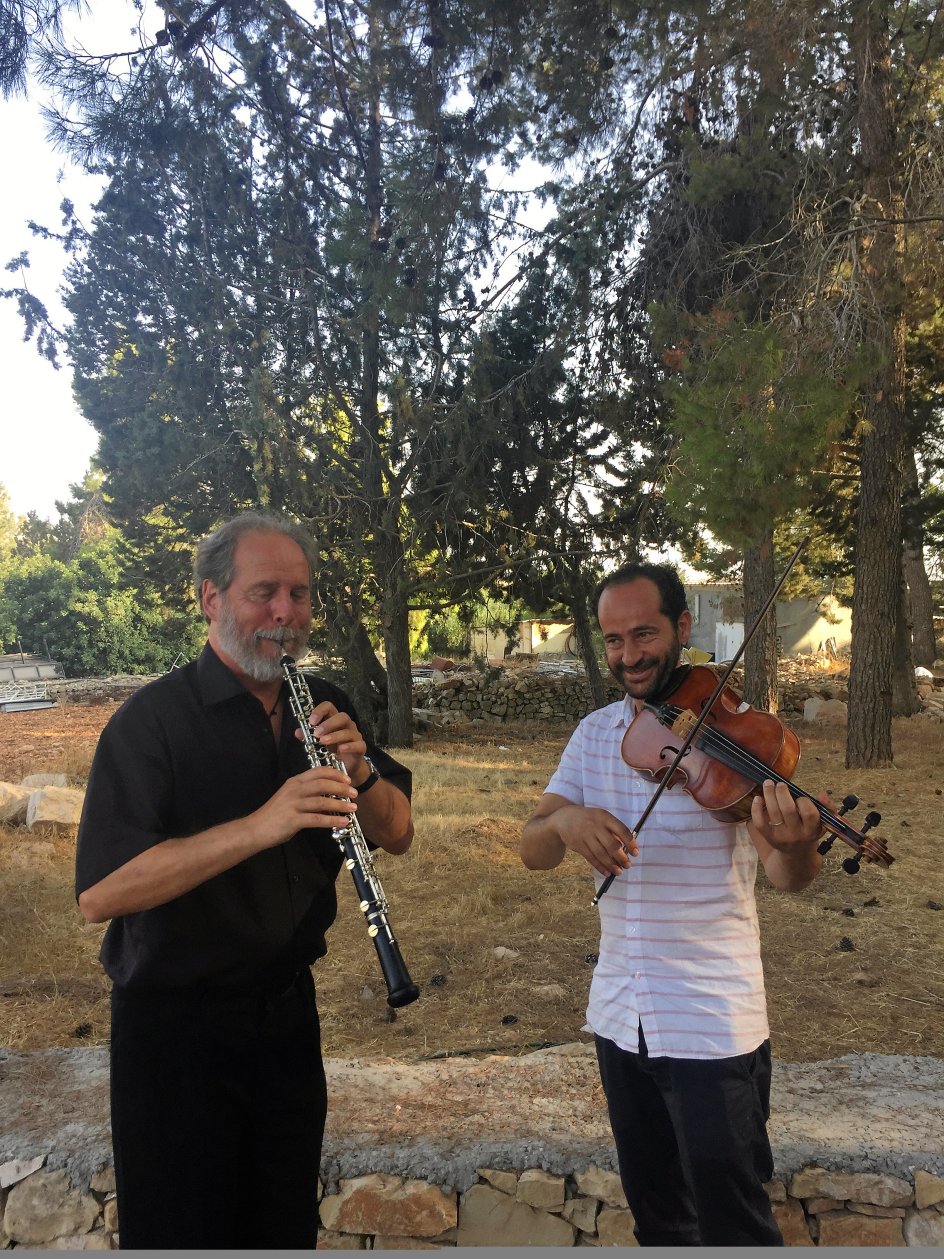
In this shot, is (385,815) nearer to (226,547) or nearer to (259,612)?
(259,612)

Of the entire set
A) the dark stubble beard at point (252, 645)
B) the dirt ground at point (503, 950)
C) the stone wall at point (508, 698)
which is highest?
the dark stubble beard at point (252, 645)

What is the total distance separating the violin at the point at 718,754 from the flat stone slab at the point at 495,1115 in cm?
98

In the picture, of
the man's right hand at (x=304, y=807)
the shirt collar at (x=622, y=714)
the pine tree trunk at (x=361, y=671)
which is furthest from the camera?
the pine tree trunk at (x=361, y=671)

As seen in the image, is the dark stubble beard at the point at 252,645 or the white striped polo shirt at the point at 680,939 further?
the dark stubble beard at the point at 252,645

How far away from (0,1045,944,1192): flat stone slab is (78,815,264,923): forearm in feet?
4.42

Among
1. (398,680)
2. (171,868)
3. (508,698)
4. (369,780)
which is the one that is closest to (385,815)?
(369,780)

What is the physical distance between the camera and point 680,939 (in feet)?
6.29

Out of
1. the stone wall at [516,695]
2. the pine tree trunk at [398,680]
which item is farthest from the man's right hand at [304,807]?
the stone wall at [516,695]

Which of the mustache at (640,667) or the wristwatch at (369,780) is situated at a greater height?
the mustache at (640,667)

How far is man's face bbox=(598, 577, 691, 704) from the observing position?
2105 millimetres

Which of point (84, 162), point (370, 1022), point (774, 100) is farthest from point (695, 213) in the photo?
point (370, 1022)

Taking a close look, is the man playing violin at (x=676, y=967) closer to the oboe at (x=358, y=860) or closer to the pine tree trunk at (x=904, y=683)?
the oboe at (x=358, y=860)

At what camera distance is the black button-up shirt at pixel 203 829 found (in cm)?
176

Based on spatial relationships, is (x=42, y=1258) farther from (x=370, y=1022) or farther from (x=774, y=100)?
(x=774, y=100)
